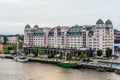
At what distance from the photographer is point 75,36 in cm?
6919

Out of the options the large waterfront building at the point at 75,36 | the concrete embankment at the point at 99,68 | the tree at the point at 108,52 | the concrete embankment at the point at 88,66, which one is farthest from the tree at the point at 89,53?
the concrete embankment at the point at 99,68

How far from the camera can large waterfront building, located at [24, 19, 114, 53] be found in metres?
65.1

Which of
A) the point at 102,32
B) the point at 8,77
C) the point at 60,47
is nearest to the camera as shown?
the point at 8,77

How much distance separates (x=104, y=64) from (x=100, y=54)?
12.2 m

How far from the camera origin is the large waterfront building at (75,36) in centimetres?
6506

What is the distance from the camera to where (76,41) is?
68.8 m

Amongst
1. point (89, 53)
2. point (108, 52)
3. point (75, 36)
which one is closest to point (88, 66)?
point (108, 52)

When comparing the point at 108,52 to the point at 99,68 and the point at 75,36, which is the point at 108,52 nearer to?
the point at 75,36

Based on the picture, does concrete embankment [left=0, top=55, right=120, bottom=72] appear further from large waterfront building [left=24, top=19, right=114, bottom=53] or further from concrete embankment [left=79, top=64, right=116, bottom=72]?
large waterfront building [left=24, top=19, right=114, bottom=53]

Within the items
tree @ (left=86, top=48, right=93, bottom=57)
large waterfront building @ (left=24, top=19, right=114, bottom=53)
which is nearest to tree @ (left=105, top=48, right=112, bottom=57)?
tree @ (left=86, top=48, right=93, bottom=57)

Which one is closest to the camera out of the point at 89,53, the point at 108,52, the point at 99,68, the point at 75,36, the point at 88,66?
the point at 99,68

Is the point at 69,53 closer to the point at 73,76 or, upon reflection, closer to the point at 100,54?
the point at 100,54

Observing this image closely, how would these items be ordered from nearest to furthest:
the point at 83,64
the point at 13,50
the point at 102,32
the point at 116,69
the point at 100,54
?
the point at 116,69 < the point at 83,64 < the point at 100,54 < the point at 102,32 < the point at 13,50

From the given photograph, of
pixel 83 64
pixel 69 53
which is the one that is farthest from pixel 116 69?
pixel 69 53
